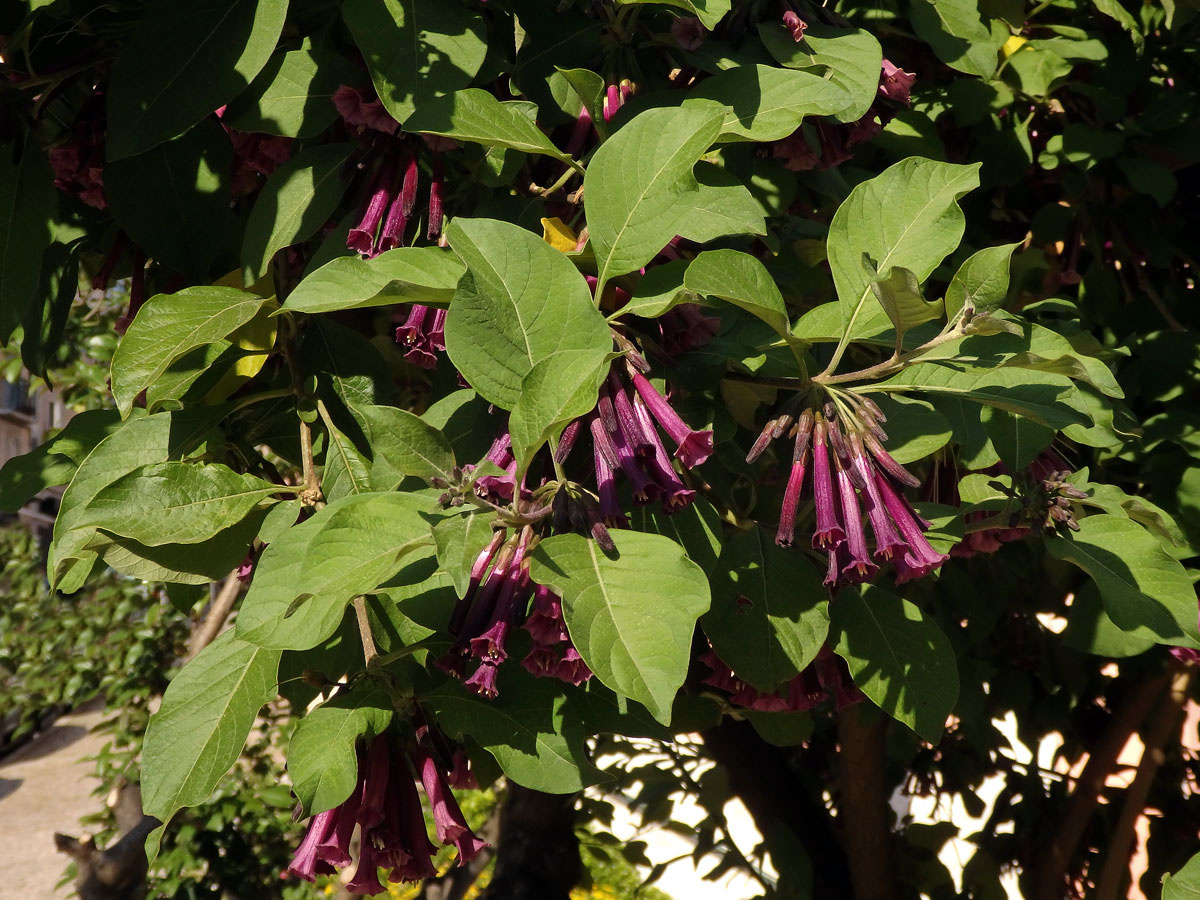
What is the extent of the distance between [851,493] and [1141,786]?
2.00 meters

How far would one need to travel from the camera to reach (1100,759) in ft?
9.19

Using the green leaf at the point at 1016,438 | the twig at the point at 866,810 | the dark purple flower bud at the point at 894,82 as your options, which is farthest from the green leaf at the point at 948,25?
the twig at the point at 866,810

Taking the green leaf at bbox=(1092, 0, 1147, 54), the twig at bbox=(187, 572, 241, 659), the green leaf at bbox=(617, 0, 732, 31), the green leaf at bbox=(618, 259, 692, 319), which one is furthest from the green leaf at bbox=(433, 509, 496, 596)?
the twig at bbox=(187, 572, 241, 659)

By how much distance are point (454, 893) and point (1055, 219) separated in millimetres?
2509

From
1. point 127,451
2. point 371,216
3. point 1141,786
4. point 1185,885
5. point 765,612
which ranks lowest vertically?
point 1141,786

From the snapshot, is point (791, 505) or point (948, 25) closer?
point (791, 505)

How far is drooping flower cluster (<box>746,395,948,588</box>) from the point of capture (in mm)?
1031

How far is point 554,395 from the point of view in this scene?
88cm

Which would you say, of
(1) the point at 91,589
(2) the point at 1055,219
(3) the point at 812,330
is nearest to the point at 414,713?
(3) the point at 812,330

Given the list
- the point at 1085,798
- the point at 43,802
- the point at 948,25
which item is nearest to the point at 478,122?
the point at 948,25

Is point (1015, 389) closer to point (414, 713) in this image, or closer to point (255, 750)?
point (414, 713)

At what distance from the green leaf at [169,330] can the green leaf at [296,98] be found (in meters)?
0.22

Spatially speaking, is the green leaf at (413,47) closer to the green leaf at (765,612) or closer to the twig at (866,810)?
the green leaf at (765,612)

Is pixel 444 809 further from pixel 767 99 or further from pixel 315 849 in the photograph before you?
pixel 767 99
